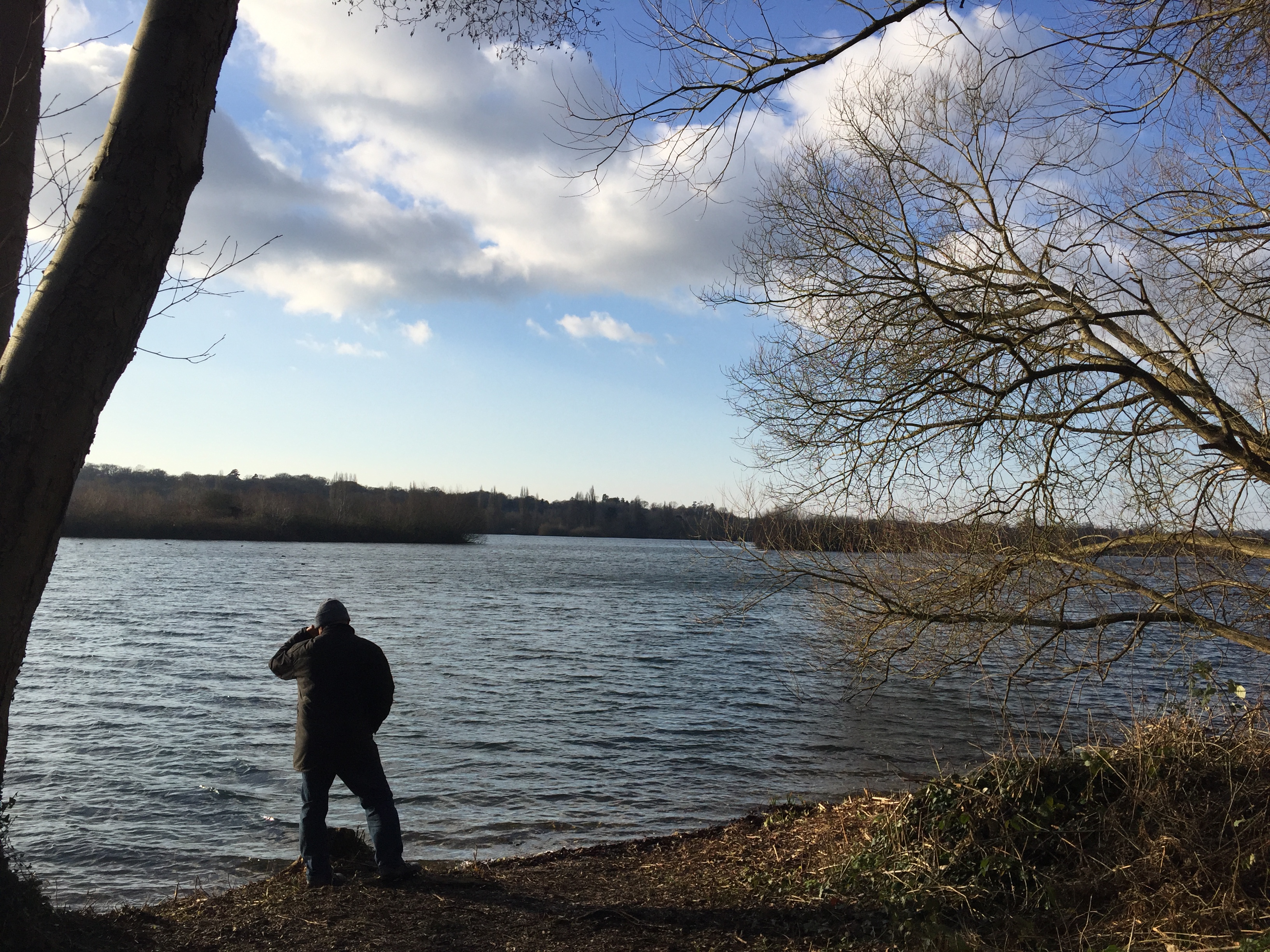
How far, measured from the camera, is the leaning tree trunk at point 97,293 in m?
3.50

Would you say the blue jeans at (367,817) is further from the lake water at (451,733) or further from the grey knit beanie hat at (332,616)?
the lake water at (451,733)

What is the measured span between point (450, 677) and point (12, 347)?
56.3ft

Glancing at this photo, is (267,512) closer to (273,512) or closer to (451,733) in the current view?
(273,512)

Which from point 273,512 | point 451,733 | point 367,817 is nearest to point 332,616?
point 367,817

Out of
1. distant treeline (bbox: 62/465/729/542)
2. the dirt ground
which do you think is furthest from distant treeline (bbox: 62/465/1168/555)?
the dirt ground

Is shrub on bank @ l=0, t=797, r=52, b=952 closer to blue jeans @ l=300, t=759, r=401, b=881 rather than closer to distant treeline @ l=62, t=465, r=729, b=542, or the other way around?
blue jeans @ l=300, t=759, r=401, b=881

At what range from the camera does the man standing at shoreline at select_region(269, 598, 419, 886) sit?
6180 millimetres

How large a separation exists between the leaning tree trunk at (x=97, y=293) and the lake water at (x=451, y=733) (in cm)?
541

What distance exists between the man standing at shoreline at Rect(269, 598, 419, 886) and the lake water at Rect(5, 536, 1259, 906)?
2.51m

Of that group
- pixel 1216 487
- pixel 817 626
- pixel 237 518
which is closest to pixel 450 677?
pixel 817 626

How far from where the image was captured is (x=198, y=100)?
384cm

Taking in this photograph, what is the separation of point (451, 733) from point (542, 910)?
29.7 feet

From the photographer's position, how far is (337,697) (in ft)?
20.9

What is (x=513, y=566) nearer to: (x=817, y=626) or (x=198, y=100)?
(x=817, y=626)
